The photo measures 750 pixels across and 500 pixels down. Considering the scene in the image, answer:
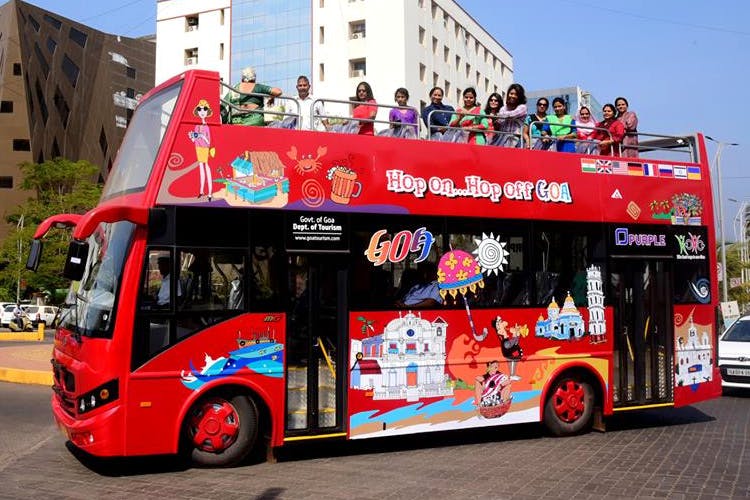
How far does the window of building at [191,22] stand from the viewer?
5650 cm

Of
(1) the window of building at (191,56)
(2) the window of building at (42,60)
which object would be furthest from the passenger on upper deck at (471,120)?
(2) the window of building at (42,60)

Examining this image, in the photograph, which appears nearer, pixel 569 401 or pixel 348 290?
pixel 348 290

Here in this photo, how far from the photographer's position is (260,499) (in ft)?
21.9

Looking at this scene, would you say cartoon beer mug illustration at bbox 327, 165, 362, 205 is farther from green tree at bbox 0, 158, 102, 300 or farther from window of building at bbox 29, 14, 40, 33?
window of building at bbox 29, 14, 40, 33

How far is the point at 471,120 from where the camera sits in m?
10.4

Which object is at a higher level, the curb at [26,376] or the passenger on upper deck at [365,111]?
the passenger on upper deck at [365,111]

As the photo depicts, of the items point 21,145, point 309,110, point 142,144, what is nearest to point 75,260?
point 142,144

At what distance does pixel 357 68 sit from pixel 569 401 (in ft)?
144

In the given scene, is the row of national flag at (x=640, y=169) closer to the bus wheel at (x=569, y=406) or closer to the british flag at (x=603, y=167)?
the british flag at (x=603, y=167)

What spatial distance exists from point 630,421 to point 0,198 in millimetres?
63621

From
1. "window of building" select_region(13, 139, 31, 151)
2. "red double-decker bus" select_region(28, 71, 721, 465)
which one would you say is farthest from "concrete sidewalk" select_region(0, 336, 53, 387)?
"window of building" select_region(13, 139, 31, 151)

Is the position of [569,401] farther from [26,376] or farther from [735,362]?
[26,376]

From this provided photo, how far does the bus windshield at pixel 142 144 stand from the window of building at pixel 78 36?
224 feet

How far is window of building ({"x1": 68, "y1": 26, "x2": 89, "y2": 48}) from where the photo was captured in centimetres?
6991
